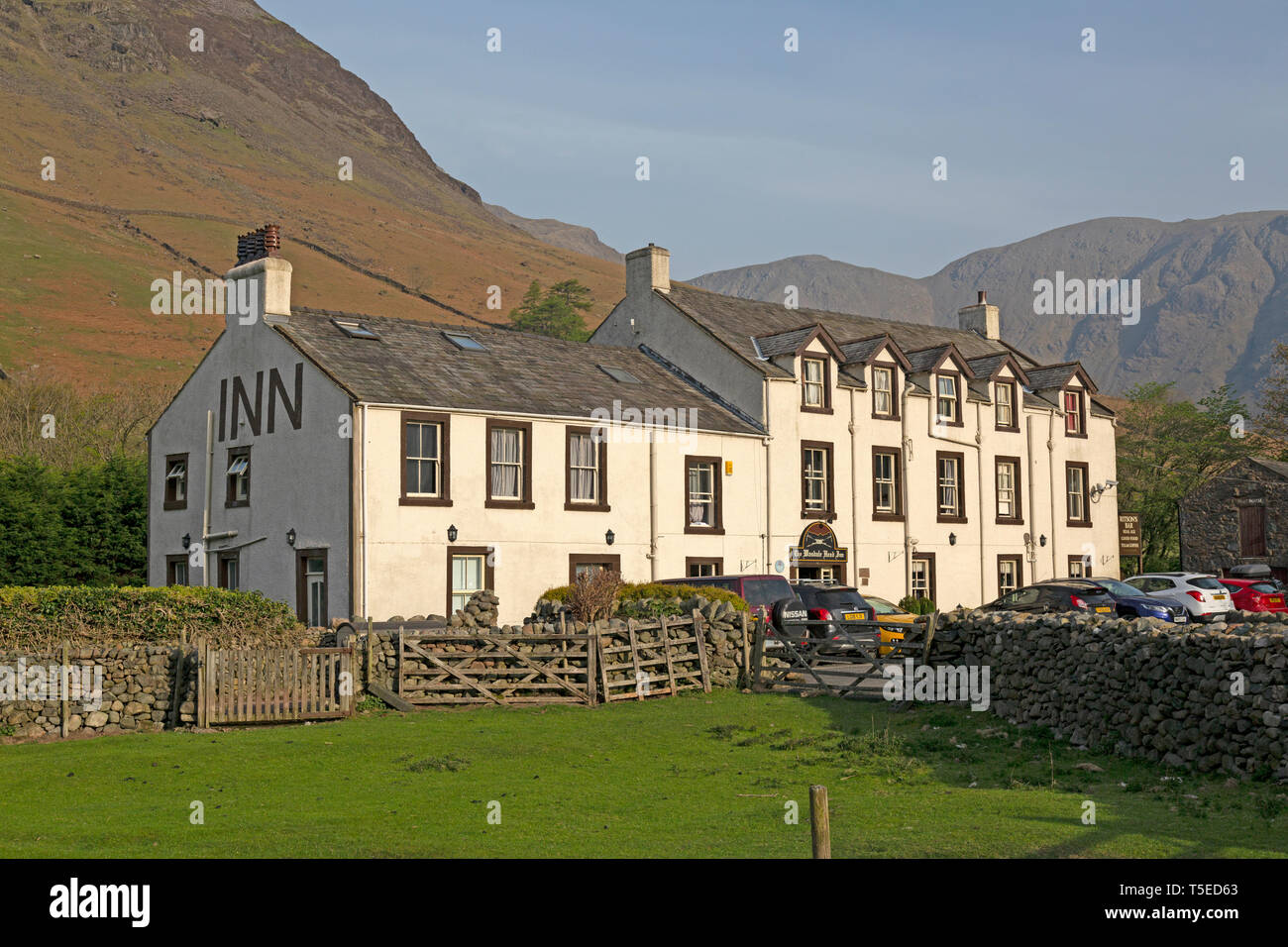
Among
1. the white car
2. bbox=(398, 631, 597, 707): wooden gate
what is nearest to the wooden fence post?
bbox=(398, 631, 597, 707): wooden gate

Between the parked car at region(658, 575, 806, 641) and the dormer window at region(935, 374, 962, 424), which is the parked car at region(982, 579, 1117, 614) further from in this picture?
the dormer window at region(935, 374, 962, 424)

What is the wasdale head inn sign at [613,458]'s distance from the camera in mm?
30828

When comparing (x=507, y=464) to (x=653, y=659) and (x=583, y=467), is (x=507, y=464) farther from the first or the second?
(x=653, y=659)

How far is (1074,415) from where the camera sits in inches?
1922

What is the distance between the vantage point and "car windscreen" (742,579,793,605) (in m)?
28.5

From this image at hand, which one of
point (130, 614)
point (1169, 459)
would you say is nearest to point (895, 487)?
point (130, 614)

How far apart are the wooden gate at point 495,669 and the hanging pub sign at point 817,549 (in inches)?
640

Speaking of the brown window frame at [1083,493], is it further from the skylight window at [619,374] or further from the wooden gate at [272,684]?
the wooden gate at [272,684]

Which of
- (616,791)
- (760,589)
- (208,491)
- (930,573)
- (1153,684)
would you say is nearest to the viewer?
(616,791)

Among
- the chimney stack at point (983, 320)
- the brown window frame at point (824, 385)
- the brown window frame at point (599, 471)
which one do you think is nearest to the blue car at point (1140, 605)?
the brown window frame at point (824, 385)

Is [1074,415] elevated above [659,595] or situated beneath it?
Answer: elevated above

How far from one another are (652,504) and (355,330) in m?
9.71

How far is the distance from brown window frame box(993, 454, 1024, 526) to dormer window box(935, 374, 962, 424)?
258 cm
